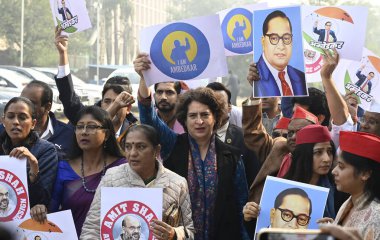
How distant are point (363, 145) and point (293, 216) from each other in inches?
28.5

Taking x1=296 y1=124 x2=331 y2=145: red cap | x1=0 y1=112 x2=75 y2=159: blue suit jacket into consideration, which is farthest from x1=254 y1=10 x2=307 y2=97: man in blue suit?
x1=0 y1=112 x2=75 y2=159: blue suit jacket

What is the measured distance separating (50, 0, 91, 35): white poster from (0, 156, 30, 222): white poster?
216 centimetres

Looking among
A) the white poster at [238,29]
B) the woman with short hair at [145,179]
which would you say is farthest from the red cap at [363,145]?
the white poster at [238,29]

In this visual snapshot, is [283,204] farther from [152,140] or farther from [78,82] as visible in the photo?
[78,82]

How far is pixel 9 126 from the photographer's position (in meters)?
5.31

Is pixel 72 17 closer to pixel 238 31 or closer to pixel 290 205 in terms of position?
pixel 238 31

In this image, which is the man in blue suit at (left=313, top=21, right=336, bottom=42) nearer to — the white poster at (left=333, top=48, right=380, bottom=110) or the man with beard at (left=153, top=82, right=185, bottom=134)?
the white poster at (left=333, top=48, right=380, bottom=110)

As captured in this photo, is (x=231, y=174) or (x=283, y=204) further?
(x=231, y=174)

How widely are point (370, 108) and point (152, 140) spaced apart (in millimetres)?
2222

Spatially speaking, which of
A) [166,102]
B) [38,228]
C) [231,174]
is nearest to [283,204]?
[231,174]

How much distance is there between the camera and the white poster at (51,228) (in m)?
4.92

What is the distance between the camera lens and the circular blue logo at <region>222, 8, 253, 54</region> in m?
8.30

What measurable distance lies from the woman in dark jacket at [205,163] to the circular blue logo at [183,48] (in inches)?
21.7

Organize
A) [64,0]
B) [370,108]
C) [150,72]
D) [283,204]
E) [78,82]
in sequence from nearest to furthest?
1. [283,204]
2. [150,72]
3. [370,108]
4. [64,0]
5. [78,82]
